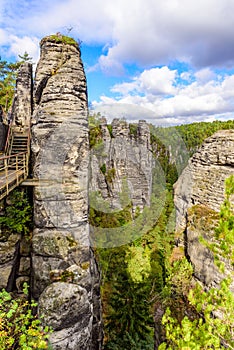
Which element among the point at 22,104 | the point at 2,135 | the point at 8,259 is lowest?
the point at 8,259

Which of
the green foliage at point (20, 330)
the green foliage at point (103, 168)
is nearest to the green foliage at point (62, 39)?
the green foliage at point (20, 330)

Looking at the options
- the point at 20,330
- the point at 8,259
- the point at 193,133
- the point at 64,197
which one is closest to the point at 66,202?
the point at 64,197

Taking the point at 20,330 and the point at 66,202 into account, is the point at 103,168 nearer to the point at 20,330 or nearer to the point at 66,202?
the point at 66,202

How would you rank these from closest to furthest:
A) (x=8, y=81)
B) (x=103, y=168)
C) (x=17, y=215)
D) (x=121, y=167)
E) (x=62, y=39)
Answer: (x=17, y=215) < (x=62, y=39) < (x=8, y=81) < (x=121, y=167) < (x=103, y=168)

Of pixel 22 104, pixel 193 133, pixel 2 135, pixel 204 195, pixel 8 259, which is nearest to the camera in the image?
pixel 204 195

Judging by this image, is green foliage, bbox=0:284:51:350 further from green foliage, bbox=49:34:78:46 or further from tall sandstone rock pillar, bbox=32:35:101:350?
green foliage, bbox=49:34:78:46

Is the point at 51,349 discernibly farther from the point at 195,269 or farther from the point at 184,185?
the point at 184,185

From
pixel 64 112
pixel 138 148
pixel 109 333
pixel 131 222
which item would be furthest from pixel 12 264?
pixel 138 148
